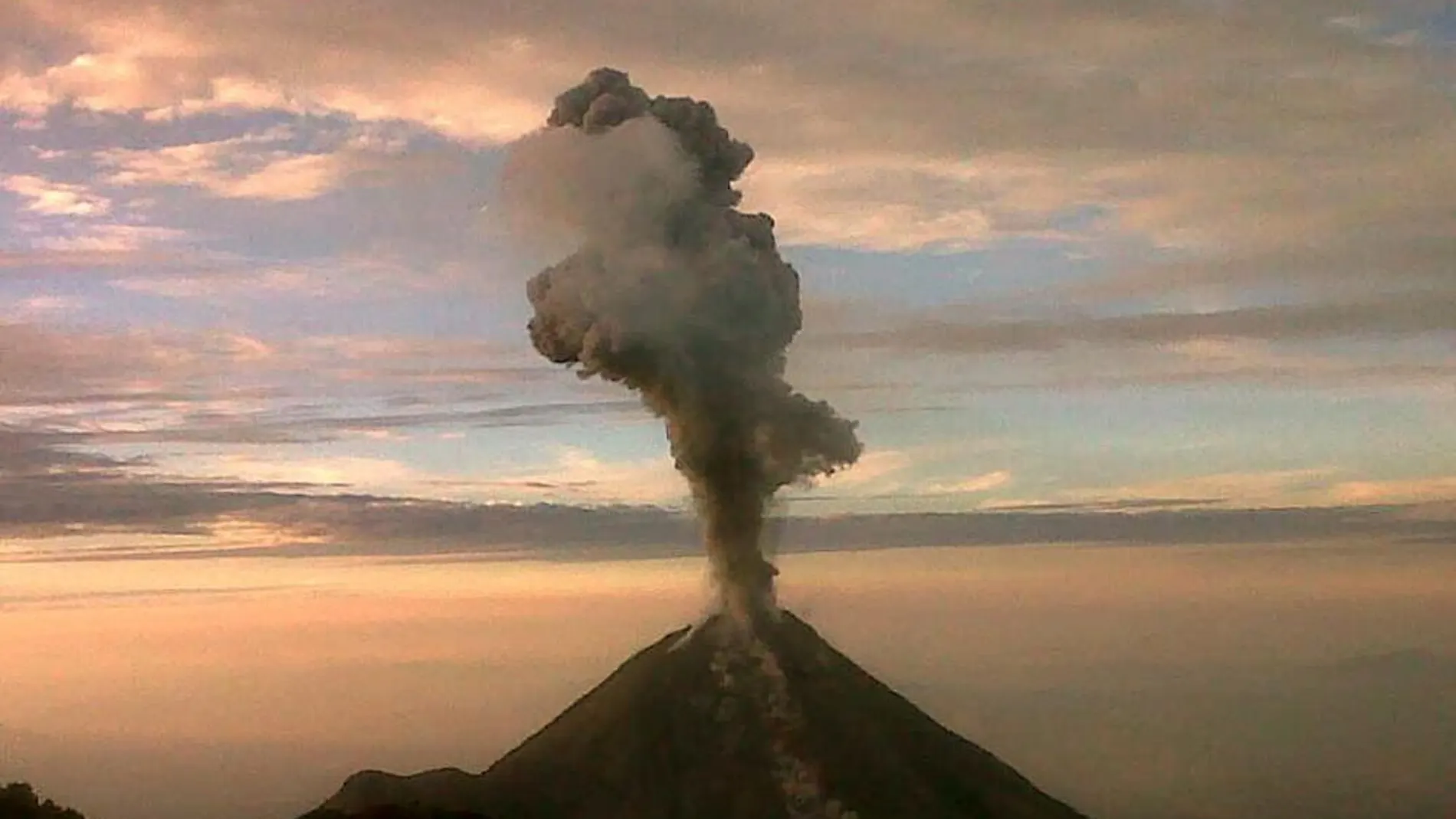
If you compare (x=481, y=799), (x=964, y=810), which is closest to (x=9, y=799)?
(x=481, y=799)

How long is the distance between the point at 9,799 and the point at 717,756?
9092 centimetres

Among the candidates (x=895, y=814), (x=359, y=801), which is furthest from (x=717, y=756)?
(x=359, y=801)

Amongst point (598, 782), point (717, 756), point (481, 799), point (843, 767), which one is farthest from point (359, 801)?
point (843, 767)

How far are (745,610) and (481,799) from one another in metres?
37.3

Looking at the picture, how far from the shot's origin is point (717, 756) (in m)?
197

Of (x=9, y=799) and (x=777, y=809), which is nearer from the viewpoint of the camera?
(x=9, y=799)

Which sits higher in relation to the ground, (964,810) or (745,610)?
(745,610)

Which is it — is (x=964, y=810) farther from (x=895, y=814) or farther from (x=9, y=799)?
(x=9, y=799)

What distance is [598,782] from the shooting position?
19738cm

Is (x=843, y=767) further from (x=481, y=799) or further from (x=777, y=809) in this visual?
(x=481, y=799)

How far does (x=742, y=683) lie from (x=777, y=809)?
17104 millimetres

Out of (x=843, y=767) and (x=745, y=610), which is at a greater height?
(x=745, y=610)

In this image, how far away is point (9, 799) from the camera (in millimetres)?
121688

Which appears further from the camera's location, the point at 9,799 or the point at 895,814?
the point at 895,814
